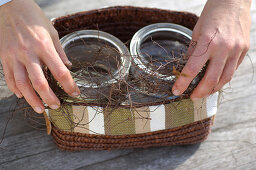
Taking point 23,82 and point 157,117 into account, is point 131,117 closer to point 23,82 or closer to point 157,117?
point 157,117

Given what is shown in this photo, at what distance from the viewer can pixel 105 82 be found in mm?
422

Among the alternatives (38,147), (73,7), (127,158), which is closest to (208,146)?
(127,158)

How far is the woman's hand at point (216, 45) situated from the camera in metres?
0.40

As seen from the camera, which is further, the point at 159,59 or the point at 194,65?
the point at 159,59

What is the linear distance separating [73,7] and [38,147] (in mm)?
338

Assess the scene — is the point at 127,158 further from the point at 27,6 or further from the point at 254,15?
the point at 254,15

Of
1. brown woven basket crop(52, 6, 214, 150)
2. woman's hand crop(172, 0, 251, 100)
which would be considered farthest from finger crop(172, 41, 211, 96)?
brown woven basket crop(52, 6, 214, 150)

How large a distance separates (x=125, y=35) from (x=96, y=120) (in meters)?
0.20

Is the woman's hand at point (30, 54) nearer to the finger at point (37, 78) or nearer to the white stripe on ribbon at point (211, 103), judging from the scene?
the finger at point (37, 78)

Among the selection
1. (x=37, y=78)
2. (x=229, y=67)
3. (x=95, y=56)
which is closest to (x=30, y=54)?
(x=37, y=78)

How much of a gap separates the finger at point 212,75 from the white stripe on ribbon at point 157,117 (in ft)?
0.19

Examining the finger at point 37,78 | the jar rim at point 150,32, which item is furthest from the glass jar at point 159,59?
the finger at point 37,78

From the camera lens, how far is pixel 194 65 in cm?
39

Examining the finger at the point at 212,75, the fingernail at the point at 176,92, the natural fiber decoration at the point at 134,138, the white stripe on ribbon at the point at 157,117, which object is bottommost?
the natural fiber decoration at the point at 134,138
